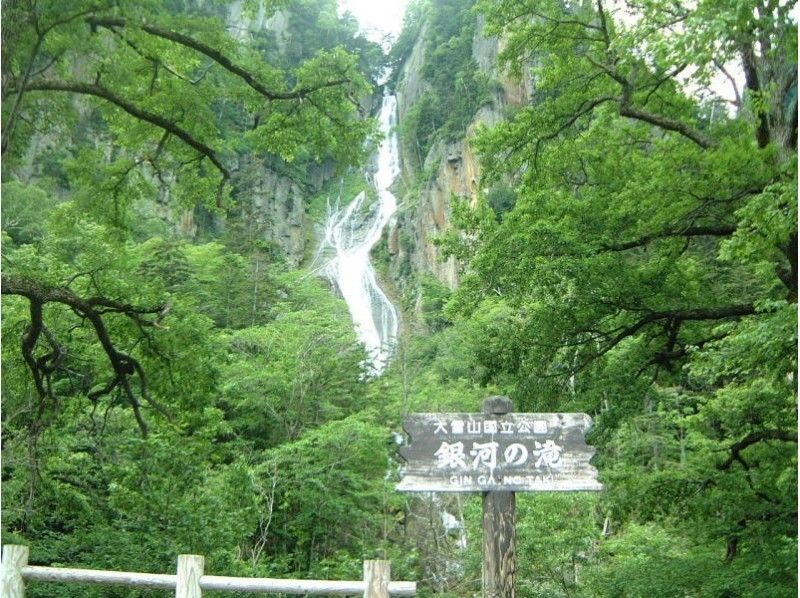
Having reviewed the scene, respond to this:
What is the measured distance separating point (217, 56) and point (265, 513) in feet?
32.3

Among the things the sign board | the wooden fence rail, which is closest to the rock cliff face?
the sign board

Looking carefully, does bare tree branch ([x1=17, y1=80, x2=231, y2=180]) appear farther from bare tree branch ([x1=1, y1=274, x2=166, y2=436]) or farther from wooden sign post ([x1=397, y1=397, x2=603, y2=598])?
wooden sign post ([x1=397, y1=397, x2=603, y2=598])

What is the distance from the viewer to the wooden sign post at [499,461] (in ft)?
17.4

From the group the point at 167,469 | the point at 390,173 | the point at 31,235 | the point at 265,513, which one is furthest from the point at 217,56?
the point at 390,173

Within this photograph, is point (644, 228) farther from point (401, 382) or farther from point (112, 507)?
point (401, 382)

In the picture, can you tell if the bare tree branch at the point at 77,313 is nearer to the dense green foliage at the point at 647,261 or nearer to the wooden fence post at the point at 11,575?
the wooden fence post at the point at 11,575

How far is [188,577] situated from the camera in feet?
17.0

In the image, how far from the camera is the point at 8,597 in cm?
543

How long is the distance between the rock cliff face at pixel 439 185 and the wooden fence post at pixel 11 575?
3002 cm

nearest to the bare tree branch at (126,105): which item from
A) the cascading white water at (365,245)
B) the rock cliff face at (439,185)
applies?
the rock cliff face at (439,185)

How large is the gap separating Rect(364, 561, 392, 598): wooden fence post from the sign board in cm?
53

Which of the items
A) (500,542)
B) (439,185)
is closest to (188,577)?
(500,542)

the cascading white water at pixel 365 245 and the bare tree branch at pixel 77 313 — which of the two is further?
the cascading white water at pixel 365 245

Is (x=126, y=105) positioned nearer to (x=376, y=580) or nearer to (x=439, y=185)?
(x=376, y=580)
